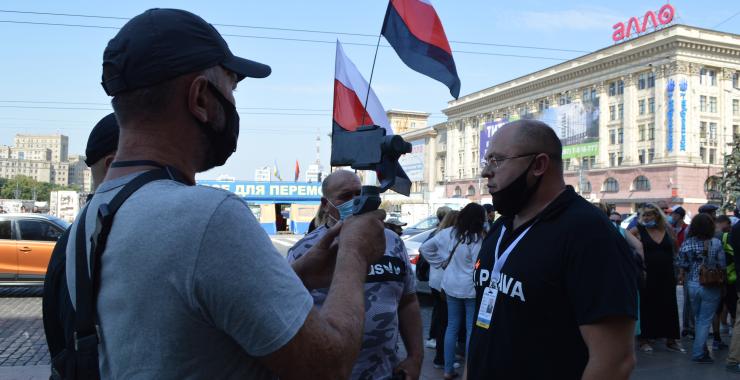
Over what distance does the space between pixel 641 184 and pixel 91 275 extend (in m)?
53.7

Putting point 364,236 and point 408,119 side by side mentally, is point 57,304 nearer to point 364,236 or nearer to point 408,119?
point 364,236

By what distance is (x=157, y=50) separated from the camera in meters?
1.21

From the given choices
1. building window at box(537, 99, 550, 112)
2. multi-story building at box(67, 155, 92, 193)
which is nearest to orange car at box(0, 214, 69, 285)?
building window at box(537, 99, 550, 112)

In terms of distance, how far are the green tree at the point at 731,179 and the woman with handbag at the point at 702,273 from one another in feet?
112

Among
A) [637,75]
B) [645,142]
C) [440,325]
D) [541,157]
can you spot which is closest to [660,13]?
[637,75]

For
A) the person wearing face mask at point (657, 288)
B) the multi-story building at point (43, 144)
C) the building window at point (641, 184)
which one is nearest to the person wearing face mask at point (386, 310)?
the person wearing face mask at point (657, 288)

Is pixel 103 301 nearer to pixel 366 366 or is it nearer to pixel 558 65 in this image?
pixel 366 366

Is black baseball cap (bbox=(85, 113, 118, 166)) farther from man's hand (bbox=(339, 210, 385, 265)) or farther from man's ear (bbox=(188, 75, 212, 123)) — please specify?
man's hand (bbox=(339, 210, 385, 265))

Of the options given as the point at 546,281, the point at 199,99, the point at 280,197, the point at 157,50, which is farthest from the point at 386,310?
the point at 280,197

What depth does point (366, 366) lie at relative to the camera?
295cm

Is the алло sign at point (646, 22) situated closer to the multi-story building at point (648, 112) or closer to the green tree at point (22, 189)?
the multi-story building at point (648, 112)

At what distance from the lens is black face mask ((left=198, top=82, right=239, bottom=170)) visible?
1306mm

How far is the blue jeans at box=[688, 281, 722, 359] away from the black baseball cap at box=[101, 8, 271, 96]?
734cm

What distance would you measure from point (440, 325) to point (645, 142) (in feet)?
158
